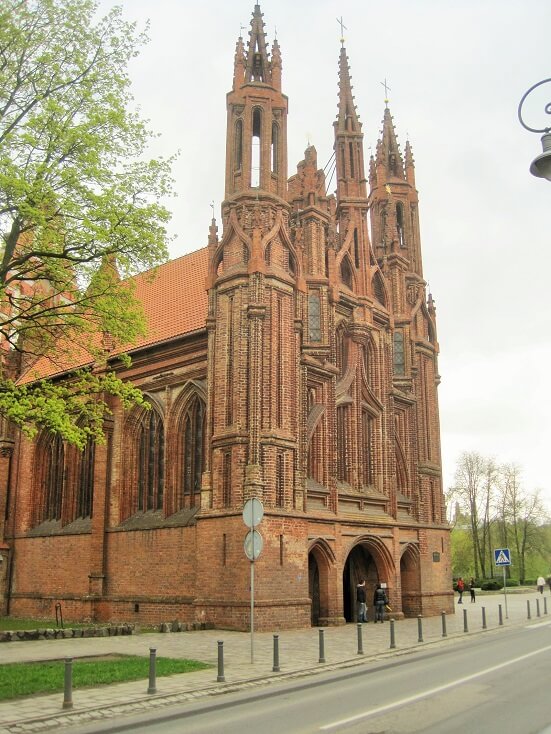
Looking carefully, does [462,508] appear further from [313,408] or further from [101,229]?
[101,229]

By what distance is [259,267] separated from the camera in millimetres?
24047

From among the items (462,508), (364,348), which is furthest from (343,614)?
(462,508)

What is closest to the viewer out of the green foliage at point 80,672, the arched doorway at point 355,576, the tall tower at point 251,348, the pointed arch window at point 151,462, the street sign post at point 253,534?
the green foliage at point 80,672

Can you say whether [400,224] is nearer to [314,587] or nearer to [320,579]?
[320,579]

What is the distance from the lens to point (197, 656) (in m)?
15.4

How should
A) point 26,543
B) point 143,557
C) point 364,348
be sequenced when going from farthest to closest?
point 26,543 < point 364,348 < point 143,557

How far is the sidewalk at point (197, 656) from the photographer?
385 inches

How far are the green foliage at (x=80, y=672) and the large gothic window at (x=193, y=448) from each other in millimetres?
11129

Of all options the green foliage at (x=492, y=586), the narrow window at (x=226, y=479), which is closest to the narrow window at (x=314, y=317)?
the narrow window at (x=226, y=479)

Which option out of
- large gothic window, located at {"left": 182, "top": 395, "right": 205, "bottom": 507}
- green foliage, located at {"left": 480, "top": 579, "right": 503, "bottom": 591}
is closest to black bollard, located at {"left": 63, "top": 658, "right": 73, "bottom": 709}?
large gothic window, located at {"left": 182, "top": 395, "right": 205, "bottom": 507}

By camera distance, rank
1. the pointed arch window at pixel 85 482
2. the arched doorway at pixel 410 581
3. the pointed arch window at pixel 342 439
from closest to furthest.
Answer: the pointed arch window at pixel 342 439 < the arched doorway at pixel 410 581 < the pointed arch window at pixel 85 482

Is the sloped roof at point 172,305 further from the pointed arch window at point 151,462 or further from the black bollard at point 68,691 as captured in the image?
the black bollard at point 68,691

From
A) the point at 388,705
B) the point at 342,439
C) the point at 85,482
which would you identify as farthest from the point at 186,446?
the point at 388,705

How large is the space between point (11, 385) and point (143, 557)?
39.9ft
